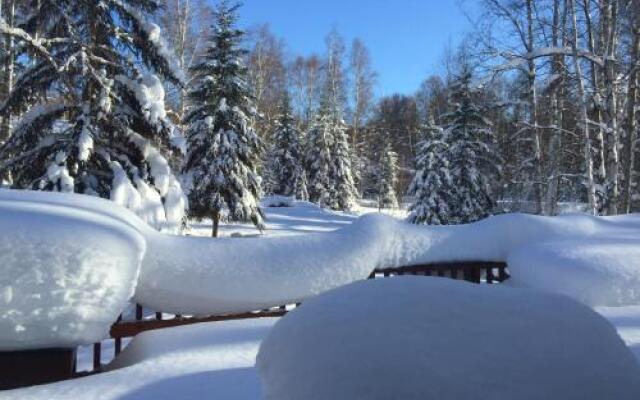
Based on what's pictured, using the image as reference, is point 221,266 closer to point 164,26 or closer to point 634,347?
point 634,347

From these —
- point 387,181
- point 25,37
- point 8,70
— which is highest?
point 8,70

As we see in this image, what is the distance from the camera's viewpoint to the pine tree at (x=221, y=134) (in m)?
15.4

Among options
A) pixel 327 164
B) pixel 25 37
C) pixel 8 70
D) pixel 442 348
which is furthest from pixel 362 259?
pixel 327 164

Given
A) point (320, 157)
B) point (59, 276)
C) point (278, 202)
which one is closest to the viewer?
point (59, 276)

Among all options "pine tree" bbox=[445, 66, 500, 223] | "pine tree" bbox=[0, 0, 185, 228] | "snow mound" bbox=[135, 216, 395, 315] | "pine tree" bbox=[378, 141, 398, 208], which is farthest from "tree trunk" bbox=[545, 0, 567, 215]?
"pine tree" bbox=[378, 141, 398, 208]

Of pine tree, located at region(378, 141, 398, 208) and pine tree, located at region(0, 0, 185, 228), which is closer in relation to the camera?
pine tree, located at region(0, 0, 185, 228)

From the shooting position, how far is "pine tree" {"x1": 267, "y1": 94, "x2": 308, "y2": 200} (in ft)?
101

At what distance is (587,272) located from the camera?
3.91m

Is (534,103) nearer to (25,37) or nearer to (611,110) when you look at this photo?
(611,110)

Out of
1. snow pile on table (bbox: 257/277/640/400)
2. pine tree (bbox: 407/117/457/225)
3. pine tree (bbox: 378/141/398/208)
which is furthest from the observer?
pine tree (bbox: 378/141/398/208)

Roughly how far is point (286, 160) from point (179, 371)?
→ 29.0 m

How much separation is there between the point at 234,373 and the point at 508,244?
9.82 feet

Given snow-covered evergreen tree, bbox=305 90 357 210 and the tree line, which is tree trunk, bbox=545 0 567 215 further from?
snow-covered evergreen tree, bbox=305 90 357 210

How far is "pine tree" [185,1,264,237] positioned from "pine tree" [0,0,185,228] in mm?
6308
